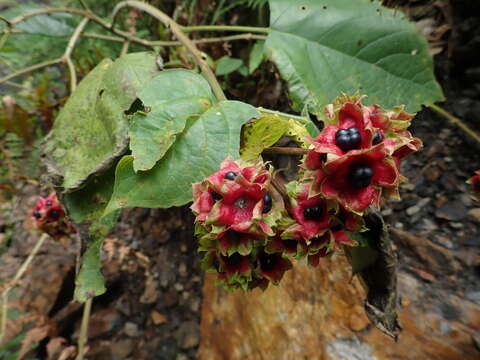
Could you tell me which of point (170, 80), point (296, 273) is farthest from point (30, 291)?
point (170, 80)

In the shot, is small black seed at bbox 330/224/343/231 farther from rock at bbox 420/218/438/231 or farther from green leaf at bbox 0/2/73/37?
green leaf at bbox 0/2/73/37

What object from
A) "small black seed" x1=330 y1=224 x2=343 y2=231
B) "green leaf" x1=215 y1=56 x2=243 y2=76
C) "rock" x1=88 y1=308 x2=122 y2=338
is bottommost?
"rock" x1=88 y1=308 x2=122 y2=338

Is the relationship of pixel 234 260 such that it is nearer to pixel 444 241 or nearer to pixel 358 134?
pixel 358 134

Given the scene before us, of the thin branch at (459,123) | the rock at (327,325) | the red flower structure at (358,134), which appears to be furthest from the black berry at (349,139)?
the thin branch at (459,123)

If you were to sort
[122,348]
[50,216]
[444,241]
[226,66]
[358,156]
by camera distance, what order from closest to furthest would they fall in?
[358,156]
[444,241]
[50,216]
[226,66]
[122,348]

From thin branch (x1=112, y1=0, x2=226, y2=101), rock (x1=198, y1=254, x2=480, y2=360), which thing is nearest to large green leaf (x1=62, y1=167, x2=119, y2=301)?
thin branch (x1=112, y1=0, x2=226, y2=101)

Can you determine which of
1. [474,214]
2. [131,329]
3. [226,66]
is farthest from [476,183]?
[131,329]
